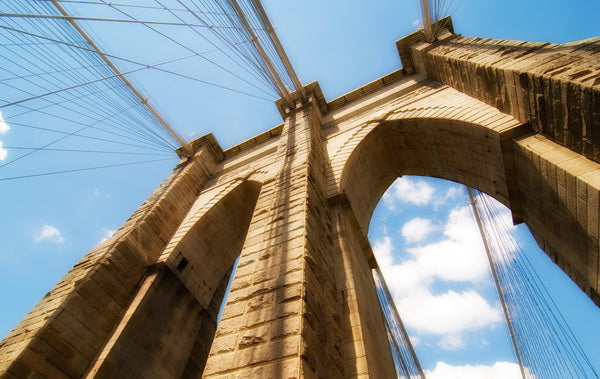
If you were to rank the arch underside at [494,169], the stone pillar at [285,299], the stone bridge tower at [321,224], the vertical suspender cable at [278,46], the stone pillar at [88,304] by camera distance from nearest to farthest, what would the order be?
the stone pillar at [285,299] → the stone bridge tower at [321,224] → the arch underside at [494,169] → the stone pillar at [88,304] → the vertical suspender cable at [278,46]

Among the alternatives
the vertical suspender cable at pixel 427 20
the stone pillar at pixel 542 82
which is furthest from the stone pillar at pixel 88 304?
the vertical suspender cable at pixel 427 20

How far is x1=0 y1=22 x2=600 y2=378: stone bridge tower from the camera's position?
3152 millimetres

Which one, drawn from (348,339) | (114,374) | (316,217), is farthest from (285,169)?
(114,374)

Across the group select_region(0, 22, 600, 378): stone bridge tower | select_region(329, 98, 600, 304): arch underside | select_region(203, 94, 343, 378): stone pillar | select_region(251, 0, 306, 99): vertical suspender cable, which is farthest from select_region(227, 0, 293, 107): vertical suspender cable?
select_region(203, 94, 343, 378): stone pillar

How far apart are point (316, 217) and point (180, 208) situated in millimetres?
5067

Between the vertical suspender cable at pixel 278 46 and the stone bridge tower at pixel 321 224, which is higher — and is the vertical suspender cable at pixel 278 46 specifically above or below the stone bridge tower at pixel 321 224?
above

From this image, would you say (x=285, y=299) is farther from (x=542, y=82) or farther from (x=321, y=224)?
(x=542, y=82)

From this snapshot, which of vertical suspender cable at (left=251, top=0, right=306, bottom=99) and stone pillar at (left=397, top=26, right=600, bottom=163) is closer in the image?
stone pillar at (left=397, top=26, right=600, bottom=163)

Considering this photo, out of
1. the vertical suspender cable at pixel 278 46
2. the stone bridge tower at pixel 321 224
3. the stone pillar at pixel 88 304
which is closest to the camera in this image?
the stone bridge tower at pixel 321 224

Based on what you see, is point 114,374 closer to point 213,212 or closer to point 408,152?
point 213,212

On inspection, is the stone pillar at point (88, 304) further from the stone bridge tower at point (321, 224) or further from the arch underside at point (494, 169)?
the arch underside at point (494, 169)

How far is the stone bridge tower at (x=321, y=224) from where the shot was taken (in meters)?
3.15

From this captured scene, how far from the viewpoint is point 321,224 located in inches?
182

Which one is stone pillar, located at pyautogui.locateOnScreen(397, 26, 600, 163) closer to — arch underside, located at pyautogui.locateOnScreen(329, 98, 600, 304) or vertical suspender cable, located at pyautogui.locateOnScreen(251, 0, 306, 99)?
arch underside, located at pyautogui.locateOnScreen(329, 98, 600, 304)
